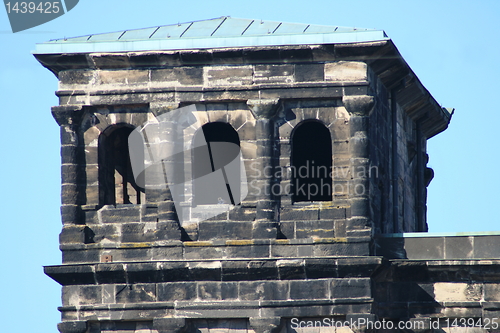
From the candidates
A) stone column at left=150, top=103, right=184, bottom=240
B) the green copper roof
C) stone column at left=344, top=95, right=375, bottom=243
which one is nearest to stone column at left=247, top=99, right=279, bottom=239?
the green copper roof

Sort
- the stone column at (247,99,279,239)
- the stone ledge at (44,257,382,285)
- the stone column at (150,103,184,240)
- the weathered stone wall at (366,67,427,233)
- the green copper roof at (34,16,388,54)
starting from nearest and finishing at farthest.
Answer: the stone ledge at (44,257,382,285) → the stone column at (247,99,279,239) → the green copper roof at (34,16,388,54) → the stone column at (150,103,184,240) → the weathered stone wall at (366,67,427,233)

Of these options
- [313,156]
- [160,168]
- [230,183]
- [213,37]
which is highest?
[213,37]

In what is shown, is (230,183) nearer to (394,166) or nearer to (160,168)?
(160,168)

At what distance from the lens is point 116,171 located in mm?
43656

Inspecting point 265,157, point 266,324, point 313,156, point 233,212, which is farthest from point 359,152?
point 313,156

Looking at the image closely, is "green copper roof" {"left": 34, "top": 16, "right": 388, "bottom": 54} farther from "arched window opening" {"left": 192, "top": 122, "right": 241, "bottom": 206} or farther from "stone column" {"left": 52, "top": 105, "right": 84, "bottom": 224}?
"arched window opening" {"left": 192, "top": 122, "right": 241, "bottom": 206}

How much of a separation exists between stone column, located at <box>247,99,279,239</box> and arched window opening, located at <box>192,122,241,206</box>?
3.30 feet

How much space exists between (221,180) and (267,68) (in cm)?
366

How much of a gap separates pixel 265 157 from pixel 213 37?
Answer: 3.16 metres

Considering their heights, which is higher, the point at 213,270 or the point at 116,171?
the point at 116,171

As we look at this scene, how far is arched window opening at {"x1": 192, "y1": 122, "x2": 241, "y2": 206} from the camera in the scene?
42094mm

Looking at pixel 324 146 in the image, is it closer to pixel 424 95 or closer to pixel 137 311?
pixel 424 95

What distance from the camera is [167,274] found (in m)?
40.4

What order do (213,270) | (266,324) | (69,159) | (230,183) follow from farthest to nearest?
(230,183), (69,159), (213,270), (266,324)
